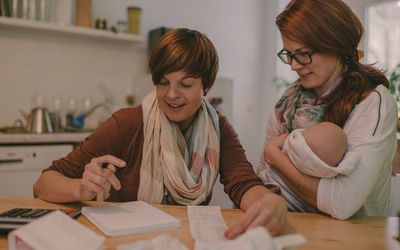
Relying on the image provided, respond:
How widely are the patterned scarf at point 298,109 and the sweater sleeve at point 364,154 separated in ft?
0.44

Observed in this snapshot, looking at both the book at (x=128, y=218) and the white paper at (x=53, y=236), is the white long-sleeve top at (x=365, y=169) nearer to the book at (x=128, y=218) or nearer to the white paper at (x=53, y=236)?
the book at (x=128, y=218)

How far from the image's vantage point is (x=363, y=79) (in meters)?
1.30

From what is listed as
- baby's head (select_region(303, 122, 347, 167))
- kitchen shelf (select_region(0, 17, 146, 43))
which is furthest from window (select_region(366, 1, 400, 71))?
baby's head (select_region(303, 122, 347, 167))

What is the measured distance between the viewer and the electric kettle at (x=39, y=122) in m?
3.03

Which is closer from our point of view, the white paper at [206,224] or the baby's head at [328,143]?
the white paper at [206,224]

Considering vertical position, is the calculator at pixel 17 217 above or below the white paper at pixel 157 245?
Result: below

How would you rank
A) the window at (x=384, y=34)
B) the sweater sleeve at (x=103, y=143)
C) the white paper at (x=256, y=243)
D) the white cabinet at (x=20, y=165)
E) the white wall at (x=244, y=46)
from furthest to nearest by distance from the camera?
the white wall at (x=244, y=46)
the window at (x=384, y=34)
the white cabinet at (x=20, y=165)
the sweater sleeve at (x=103, y=143)
the white paper at (x=256, y=243)

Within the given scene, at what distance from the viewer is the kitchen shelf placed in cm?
298

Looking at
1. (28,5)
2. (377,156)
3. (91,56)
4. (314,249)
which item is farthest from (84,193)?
(91,56)

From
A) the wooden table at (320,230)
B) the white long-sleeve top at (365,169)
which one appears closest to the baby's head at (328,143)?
the white long-sleeve top at (365,169)

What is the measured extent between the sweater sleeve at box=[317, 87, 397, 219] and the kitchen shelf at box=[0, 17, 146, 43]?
8.55 ft

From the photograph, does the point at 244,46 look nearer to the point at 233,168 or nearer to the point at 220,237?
the point at 233,168

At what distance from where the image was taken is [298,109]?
140cm

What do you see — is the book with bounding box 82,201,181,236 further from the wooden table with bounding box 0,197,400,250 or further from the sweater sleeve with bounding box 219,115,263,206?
the sweater sleeve with bounding box 219,115,263,206
